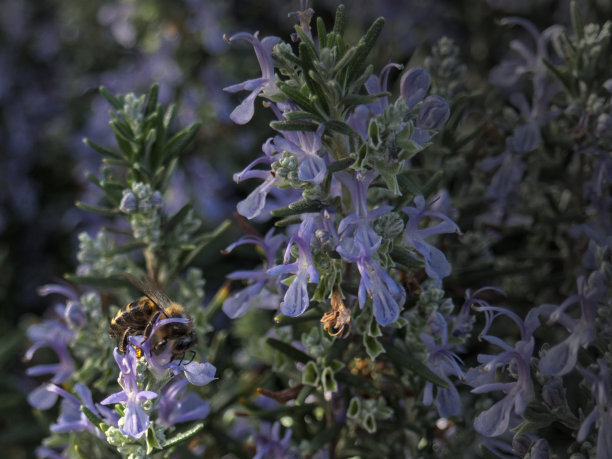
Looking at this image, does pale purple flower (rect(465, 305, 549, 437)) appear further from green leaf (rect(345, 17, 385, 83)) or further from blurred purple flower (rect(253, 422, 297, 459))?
green leaf (rect(345, 17, 385, 83))

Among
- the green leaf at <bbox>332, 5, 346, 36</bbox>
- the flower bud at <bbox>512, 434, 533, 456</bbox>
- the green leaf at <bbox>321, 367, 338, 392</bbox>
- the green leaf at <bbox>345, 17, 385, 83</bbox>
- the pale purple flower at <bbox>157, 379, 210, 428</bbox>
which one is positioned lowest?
the flower bud at <bbox>512, 434, 533, 456</bbox>

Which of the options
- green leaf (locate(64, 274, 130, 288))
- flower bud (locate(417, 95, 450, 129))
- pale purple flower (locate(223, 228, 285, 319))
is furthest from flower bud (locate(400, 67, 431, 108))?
green leaf (locate(64, 274, 130, 288))

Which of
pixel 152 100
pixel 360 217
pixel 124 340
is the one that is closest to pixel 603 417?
pixel 360 217

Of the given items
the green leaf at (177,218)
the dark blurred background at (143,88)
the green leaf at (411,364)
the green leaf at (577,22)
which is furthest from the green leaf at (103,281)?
the green leaf at (577,22)

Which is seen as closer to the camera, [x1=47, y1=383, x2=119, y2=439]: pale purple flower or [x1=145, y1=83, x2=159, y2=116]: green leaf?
[x1=47, y1=383, x2=119, y2=439]: pale purple flower

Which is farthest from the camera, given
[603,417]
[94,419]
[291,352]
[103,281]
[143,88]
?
[143,88]

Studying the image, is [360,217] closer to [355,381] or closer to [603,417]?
[355,381]

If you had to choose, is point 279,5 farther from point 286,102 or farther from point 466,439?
point 466,439

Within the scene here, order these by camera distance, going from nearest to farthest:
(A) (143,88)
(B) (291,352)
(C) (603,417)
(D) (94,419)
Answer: (C) (603,417)
(D) (94,419)
(B) (291,352)
(A) (143,88)

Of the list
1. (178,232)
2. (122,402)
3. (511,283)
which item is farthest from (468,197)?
(122,402)
